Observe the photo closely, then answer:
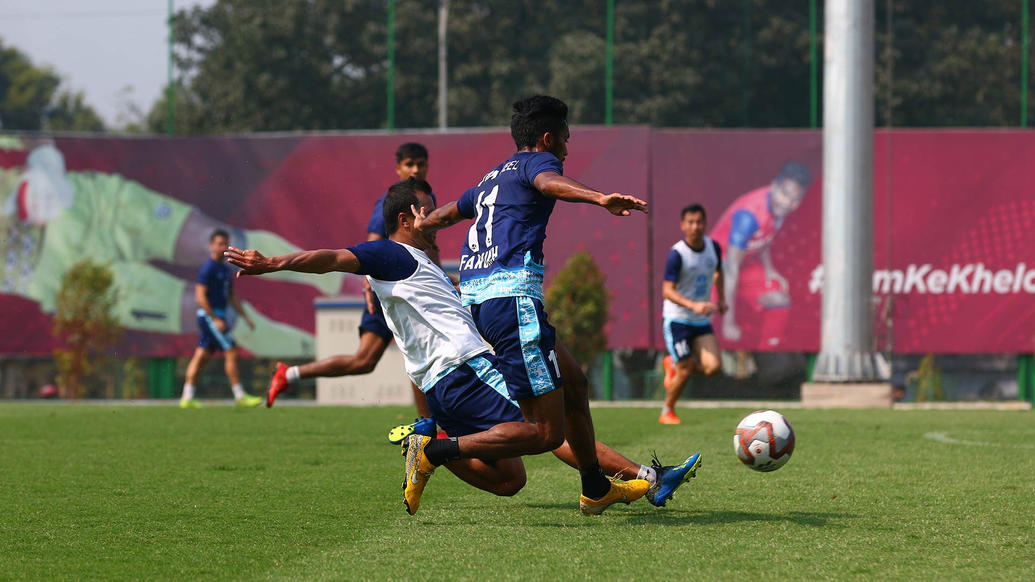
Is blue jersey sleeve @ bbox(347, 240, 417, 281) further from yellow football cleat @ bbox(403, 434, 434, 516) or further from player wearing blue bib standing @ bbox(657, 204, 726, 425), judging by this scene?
player wearing blue bib standing @ bbox(657, 204, 726, 425)

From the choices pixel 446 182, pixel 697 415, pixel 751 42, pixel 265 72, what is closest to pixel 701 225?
pixel 697 415

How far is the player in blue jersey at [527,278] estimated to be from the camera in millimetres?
6215

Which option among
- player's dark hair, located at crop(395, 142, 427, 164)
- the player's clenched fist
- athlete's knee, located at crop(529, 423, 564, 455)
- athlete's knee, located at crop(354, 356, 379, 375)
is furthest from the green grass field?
player's dark hair, located at crop(395, 142, 427, 164)

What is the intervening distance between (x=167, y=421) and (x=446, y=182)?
31.0 ft

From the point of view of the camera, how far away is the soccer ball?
7.27 meters

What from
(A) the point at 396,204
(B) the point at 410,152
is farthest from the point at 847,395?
(A) the point at 396,204

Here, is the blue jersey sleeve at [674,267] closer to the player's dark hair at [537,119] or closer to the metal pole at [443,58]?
the player's dark hair at [537,119]

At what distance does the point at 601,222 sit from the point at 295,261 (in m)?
16.2

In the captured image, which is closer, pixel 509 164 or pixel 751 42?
pixel 509 164

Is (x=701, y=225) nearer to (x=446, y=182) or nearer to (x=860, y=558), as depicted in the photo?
(x=860, y=558)

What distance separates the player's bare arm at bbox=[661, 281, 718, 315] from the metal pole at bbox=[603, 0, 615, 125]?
11255 millimetres

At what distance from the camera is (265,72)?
96.8 ft

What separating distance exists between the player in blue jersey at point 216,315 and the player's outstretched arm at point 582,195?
11.0m

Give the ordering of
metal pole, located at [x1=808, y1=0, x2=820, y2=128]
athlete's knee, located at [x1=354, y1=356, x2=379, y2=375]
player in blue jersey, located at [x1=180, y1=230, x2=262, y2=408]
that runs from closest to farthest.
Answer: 1. athlete's knee, located at [x1=354, y1=356, x2=379, y2=375]
2. player in blue jersey, located at [x1=180, y1=230, x2=262, y2=408]
3. metal pole, located at [x1=808, y1=0, x2=820, y2=128]
